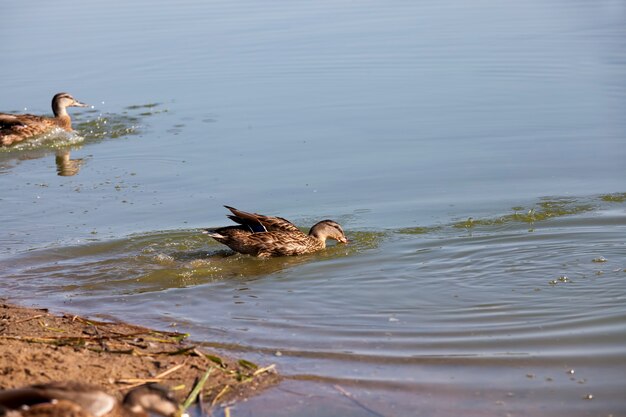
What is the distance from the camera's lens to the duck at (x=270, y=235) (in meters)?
11.0

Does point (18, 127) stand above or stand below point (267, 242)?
above

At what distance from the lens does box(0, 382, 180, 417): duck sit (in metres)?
5.35

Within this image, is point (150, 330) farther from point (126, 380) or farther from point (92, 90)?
point (92, 90)

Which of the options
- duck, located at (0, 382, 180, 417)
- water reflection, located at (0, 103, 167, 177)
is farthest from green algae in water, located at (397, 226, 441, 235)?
water reflection, located at (0, 103, 167, 177)

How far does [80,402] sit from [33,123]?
483 inches

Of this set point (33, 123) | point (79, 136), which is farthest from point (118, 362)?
point (33, 123)

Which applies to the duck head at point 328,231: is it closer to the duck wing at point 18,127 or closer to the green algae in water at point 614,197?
the green algae in water at point 614,197

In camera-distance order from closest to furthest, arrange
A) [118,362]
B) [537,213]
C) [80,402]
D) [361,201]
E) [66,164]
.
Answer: [80,402] → [118,362] → [537,213] → [361,201] → [66,164]

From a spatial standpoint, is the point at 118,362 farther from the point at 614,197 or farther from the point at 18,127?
the point at 18,127

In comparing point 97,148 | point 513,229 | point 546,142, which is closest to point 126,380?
point 513,229

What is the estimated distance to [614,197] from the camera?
1188 centimetres

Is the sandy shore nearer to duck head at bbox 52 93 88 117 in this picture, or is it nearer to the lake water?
the lake water

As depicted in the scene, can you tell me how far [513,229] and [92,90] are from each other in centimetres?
1096

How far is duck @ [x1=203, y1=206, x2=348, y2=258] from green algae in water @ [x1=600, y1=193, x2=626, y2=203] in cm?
301
